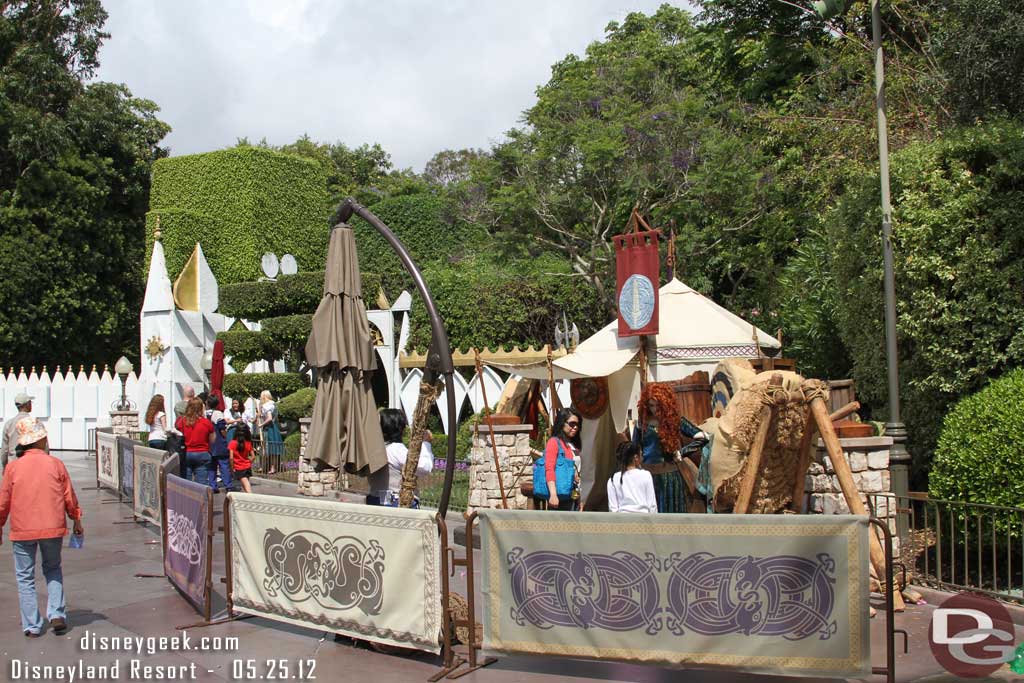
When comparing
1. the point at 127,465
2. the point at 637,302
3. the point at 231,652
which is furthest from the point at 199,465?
the point at 637,302

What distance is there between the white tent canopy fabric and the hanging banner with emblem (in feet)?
0.83

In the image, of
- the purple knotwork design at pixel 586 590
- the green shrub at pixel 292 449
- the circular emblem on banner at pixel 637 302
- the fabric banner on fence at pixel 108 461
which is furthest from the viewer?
the green shrub at pixel 292 449

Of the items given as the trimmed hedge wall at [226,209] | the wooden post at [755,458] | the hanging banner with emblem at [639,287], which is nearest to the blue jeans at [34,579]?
the wooden post at [755,458]

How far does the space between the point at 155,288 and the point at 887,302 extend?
25201mm

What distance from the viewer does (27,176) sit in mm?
33281

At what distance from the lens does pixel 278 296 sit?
26453 millimetres

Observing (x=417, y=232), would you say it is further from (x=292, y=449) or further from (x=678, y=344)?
Answer: (x=678, y=344)

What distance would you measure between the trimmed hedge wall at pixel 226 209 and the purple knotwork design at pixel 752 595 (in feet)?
105

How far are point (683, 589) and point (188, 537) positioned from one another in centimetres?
466

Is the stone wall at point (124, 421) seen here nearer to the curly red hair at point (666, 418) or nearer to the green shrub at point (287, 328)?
the green shrub at point (287, 328)

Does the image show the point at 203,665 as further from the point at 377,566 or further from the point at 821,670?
the point at 821,670

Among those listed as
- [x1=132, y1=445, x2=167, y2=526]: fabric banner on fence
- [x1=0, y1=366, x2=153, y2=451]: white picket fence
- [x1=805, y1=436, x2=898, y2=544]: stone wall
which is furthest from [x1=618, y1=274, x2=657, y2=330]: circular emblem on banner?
[x1=0, y1=366, x2=153, y2=451]: white picket fence

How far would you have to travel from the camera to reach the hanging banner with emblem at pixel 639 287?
34.2 feet

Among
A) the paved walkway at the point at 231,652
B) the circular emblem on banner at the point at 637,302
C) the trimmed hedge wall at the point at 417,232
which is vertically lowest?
the paved walkway at the point at 231,652
